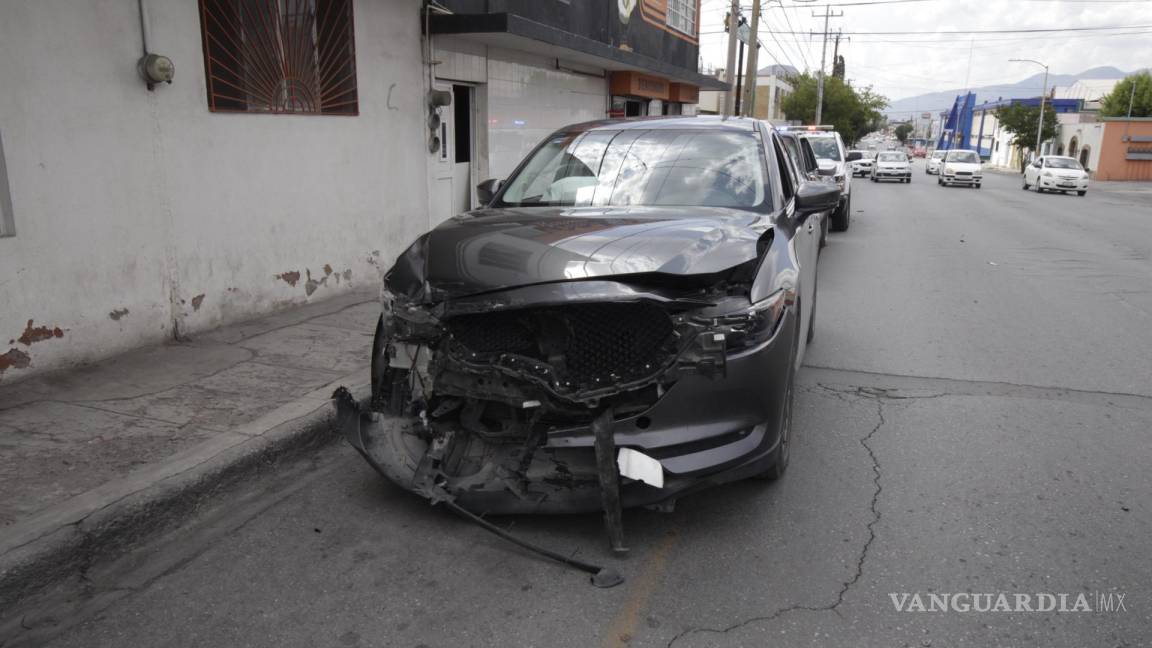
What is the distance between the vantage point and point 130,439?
4320 mm

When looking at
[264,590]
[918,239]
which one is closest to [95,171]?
[264,590]

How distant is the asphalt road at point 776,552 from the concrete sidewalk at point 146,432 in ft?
0.59

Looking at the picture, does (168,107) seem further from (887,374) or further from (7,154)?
(887,374)

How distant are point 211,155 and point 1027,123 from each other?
6920 centimetres

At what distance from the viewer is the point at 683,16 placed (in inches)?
845

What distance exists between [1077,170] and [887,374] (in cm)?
3176

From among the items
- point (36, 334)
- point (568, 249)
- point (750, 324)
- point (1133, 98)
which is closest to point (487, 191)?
point (568, 249)

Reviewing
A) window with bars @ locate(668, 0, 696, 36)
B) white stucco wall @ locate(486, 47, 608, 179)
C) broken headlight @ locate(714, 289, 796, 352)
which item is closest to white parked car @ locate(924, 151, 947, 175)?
window with bars @ locate(668, 0, 696, 36)

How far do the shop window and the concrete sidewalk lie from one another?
0.94 meters

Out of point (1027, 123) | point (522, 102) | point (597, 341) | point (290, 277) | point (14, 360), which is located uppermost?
point (1027, 123)

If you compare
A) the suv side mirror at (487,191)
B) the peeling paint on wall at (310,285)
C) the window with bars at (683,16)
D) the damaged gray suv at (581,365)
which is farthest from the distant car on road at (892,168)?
the damaged gray suv at (581,365)

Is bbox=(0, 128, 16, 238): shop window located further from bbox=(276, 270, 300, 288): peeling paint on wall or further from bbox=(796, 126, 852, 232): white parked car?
bbox=(796, 126, 852, 232): white parked car

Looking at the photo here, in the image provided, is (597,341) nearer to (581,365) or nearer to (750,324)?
(581,365)

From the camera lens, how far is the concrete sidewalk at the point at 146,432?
11.1ft
